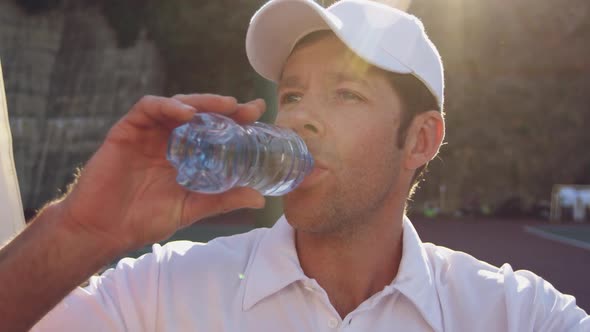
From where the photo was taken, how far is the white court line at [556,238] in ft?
51.2

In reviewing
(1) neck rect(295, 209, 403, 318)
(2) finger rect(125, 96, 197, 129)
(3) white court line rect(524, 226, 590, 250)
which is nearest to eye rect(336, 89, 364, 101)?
(1) neck rect(295, 209, 403, 318)

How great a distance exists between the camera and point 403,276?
2.12m

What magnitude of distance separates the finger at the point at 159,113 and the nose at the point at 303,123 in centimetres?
39

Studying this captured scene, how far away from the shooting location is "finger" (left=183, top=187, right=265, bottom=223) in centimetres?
182

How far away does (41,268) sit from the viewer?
1652 millimetres

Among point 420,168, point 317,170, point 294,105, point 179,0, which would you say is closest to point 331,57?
point 294,105

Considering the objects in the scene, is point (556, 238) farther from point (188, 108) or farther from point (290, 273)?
point (188, 108)

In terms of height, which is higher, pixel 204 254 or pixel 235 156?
pixel 235 156

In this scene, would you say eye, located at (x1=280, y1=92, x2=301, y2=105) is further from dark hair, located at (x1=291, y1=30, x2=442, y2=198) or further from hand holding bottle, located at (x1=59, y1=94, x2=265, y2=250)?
hand holding bottle, located at (x1=59, y1=94, x2=265, y2=250)

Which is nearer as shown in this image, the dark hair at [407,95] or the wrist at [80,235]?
the wrist at [80,235]

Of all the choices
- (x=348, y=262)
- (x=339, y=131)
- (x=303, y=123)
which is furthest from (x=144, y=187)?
(x=348, y=262)

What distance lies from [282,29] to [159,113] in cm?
77

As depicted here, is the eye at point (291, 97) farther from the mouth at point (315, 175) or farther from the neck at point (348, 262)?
the neck at point (348, 262)

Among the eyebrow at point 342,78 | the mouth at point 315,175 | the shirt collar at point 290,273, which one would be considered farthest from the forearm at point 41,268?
the eyebrow at point 342,78
